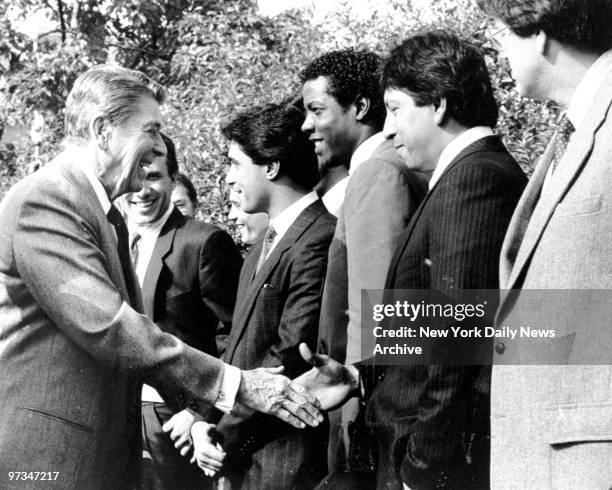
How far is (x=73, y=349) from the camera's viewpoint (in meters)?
3.12

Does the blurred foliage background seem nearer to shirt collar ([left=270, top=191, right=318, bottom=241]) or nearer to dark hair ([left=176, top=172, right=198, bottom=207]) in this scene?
dark hair ([left=176, top=172, right=198, bottom=207])

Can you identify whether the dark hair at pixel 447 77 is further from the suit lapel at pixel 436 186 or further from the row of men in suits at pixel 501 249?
the suit lapel at pixel 436 186

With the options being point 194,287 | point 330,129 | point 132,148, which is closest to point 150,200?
point 194,287

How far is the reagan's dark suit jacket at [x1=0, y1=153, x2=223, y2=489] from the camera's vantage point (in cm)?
306

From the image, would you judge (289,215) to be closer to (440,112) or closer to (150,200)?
(440,112)

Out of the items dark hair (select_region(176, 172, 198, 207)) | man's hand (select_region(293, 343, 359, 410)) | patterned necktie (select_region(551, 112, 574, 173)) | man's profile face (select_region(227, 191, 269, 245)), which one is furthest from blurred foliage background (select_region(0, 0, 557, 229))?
patterned necktie (select_region(551, 112, 574, 173))

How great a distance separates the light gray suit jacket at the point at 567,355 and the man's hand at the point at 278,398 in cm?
109

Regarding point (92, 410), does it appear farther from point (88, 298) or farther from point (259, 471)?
point (259, 471)

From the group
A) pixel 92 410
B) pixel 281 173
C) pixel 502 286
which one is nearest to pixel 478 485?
pixel 502 286

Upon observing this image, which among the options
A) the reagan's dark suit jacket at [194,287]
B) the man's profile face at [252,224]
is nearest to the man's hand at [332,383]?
the reagan's dark suit jacket at [194,287]

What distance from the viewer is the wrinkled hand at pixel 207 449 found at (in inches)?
159

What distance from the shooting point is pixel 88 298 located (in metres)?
3.07

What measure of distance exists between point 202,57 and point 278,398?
7.94m

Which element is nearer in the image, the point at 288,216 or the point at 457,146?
the point at 457,146
